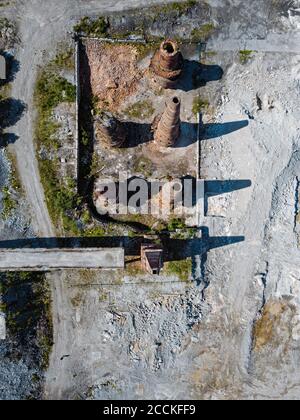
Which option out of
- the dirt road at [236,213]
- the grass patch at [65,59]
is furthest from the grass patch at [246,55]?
the grass patch at [65,59]

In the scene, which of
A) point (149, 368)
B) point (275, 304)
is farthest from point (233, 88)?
point (149, 368)

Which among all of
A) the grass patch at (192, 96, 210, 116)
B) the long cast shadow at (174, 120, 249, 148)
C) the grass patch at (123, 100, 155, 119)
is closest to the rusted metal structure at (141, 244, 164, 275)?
the long cast shadow at (174, 120, 249, 148)

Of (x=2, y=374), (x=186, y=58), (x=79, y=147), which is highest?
(x=186, y=58)

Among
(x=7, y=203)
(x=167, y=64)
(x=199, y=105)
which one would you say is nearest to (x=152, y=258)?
(x=7, y=203)

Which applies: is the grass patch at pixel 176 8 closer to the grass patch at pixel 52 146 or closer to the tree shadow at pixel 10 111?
the grass patch at pixel 52 146
